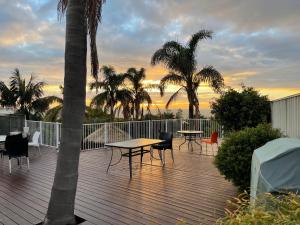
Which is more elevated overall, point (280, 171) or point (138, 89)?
point (138, 89)

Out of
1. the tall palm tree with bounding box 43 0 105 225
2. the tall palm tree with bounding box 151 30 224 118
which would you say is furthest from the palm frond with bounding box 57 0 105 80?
the tall palm tree with bounding box 151 30 224 118

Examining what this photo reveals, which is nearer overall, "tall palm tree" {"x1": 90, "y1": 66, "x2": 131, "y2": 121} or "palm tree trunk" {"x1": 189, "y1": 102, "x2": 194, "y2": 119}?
"palm tree trunk" {"x1": 189, "y1": 102, "x2": 194, "y2": 119}

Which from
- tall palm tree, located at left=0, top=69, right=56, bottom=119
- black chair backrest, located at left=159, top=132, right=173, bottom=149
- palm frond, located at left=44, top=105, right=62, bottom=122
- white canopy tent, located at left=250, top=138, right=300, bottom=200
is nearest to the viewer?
white canopy tent, located at left=250, top=138, right=300, bottom=200

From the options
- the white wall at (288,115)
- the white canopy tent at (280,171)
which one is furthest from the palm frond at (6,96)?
the white canopy tent at (280,171)

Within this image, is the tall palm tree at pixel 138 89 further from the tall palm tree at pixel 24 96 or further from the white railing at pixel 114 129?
the tall palm tree at pixel 24 96

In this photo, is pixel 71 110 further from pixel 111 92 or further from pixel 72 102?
pixel 111 92

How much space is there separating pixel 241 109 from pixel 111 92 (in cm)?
1159

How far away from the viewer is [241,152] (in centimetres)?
514

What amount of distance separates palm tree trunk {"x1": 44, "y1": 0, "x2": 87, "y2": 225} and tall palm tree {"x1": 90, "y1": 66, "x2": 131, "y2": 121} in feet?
48.9

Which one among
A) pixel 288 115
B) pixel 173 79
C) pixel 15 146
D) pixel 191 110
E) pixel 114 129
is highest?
pixel 173 79

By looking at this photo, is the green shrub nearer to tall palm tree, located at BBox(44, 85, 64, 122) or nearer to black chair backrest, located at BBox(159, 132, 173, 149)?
black chair backrest, located at BBox(159, 132, 173, 149)

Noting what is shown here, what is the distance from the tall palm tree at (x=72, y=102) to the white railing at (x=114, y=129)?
23.5 feet

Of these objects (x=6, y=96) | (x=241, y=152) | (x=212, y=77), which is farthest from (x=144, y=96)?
(x=241, y=152)

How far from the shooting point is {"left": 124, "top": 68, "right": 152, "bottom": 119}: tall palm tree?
63.8 feet
